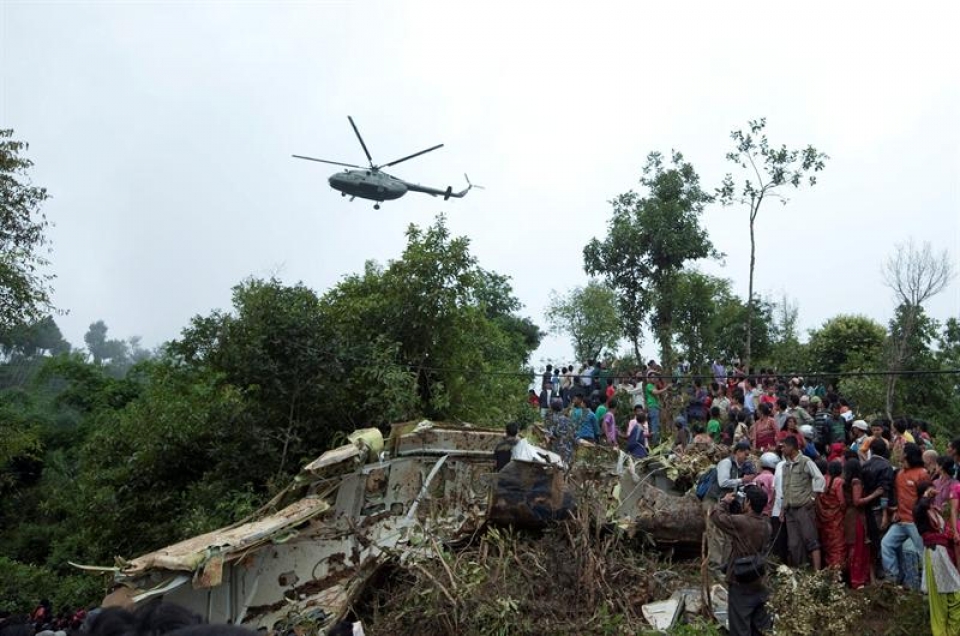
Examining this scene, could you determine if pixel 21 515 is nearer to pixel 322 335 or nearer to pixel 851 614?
pixel 322 335

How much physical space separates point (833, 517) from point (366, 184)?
2183 cm

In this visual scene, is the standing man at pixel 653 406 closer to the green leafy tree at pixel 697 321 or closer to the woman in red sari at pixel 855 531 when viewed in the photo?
the woman in red sari at pixel 855 531

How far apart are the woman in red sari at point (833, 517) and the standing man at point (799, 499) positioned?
0.09 m

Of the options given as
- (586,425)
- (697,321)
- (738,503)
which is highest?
(697,321)

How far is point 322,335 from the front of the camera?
1577 cm

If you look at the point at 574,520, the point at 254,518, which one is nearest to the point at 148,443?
the point at 254,518

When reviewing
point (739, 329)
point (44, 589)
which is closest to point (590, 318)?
point (739, 329)

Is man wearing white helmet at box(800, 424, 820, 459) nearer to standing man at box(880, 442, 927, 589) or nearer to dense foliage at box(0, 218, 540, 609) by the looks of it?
standing man at box(880, 442, 927, 589)

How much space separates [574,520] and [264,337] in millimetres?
7857

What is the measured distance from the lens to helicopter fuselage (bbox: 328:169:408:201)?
1095 inches

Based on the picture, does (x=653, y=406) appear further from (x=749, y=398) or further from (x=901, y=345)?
(x=901, y=345)

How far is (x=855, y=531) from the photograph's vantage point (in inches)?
333

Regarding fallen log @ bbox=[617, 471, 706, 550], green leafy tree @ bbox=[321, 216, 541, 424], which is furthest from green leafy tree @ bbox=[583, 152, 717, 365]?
fallen log @ bbox=[617, 471, 706, 550]

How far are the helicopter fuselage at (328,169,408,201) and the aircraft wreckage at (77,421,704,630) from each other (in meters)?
17.3
